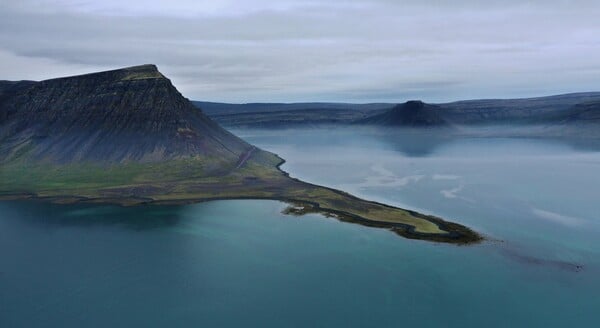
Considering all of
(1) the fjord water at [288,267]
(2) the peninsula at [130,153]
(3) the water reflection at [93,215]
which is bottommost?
(1) the fjord water at [288,267]

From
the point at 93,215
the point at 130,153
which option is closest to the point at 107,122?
the point at 130,153

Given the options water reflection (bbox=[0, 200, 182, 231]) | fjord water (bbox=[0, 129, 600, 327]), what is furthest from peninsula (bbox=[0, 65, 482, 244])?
fjord water (bbox=[0, 129, 600, 327])

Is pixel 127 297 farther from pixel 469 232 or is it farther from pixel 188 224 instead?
pixel 469 232

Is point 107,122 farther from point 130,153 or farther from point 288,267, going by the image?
point 288,267

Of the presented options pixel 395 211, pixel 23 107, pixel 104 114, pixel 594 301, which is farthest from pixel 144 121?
pixel 594 301

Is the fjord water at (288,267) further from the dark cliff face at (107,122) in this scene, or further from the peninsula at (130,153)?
the dark cliff face at (107,122)

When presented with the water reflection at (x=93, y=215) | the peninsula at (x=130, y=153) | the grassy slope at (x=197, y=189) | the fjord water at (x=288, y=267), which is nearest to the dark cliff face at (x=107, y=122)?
the peninsula at (x=130, y=153)

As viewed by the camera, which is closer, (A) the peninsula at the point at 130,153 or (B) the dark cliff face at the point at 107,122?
(A) the peninsula at the point at 130,153
